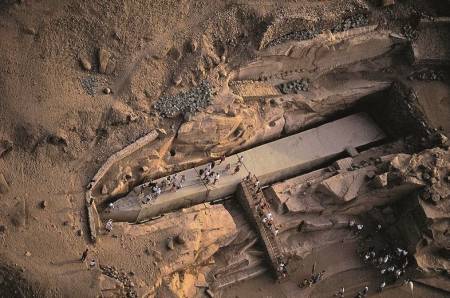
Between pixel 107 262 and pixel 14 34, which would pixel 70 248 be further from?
pixel 14 34

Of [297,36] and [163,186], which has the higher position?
[297,36]

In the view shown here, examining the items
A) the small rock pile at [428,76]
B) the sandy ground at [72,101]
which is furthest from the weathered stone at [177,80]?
the small rock pile at [428,76]

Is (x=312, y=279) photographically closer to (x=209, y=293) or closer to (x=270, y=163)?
(x=209, y=293)

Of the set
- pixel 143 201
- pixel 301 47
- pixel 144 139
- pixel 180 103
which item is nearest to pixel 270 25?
pixel 301 47

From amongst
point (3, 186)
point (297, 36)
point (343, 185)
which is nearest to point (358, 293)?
point (343, 185)

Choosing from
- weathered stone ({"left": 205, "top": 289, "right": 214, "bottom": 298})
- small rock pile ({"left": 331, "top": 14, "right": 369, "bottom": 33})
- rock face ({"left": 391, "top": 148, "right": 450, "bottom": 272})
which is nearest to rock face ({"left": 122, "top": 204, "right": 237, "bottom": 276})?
weathered stone ({"left": 205, "top": 289, "right": 214, "bottom": 298})
